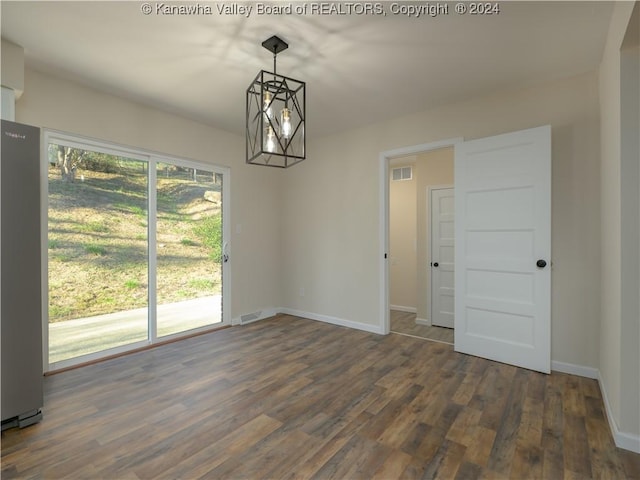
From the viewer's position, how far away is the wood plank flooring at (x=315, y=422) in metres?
1.67

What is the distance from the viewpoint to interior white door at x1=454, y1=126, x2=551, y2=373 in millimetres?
2816

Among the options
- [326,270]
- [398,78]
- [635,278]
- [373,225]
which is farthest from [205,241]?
[635,278]

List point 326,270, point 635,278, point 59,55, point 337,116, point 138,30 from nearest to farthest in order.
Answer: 1. point 635,278
2. point 138,30
3. point 59,55
4. point 337,116
5. point 326,270

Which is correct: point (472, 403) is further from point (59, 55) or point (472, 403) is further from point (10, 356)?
point (59, 55)

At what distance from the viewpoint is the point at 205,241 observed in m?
4.13

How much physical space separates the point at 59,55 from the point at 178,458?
3.13 meters

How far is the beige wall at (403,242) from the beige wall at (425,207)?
31.6 inches

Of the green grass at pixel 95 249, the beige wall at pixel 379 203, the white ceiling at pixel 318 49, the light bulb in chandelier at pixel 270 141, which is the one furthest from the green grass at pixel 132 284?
the light bulb in chandelier at pixel 270 141

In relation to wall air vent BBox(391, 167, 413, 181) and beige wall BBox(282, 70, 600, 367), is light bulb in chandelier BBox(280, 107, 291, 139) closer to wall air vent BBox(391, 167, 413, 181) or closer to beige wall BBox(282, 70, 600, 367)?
beige wall BBox(282, 70, 600, 367)

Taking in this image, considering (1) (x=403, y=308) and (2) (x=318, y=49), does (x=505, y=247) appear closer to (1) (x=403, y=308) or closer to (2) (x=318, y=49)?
(2) (x=318, y=49)

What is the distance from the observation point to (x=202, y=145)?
4.05m

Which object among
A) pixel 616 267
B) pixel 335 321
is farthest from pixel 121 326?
pixel 616 267

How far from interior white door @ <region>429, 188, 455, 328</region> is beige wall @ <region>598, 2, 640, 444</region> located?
6.46 ft

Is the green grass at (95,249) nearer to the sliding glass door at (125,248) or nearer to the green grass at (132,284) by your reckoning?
the sliding glass door at (125,248)
